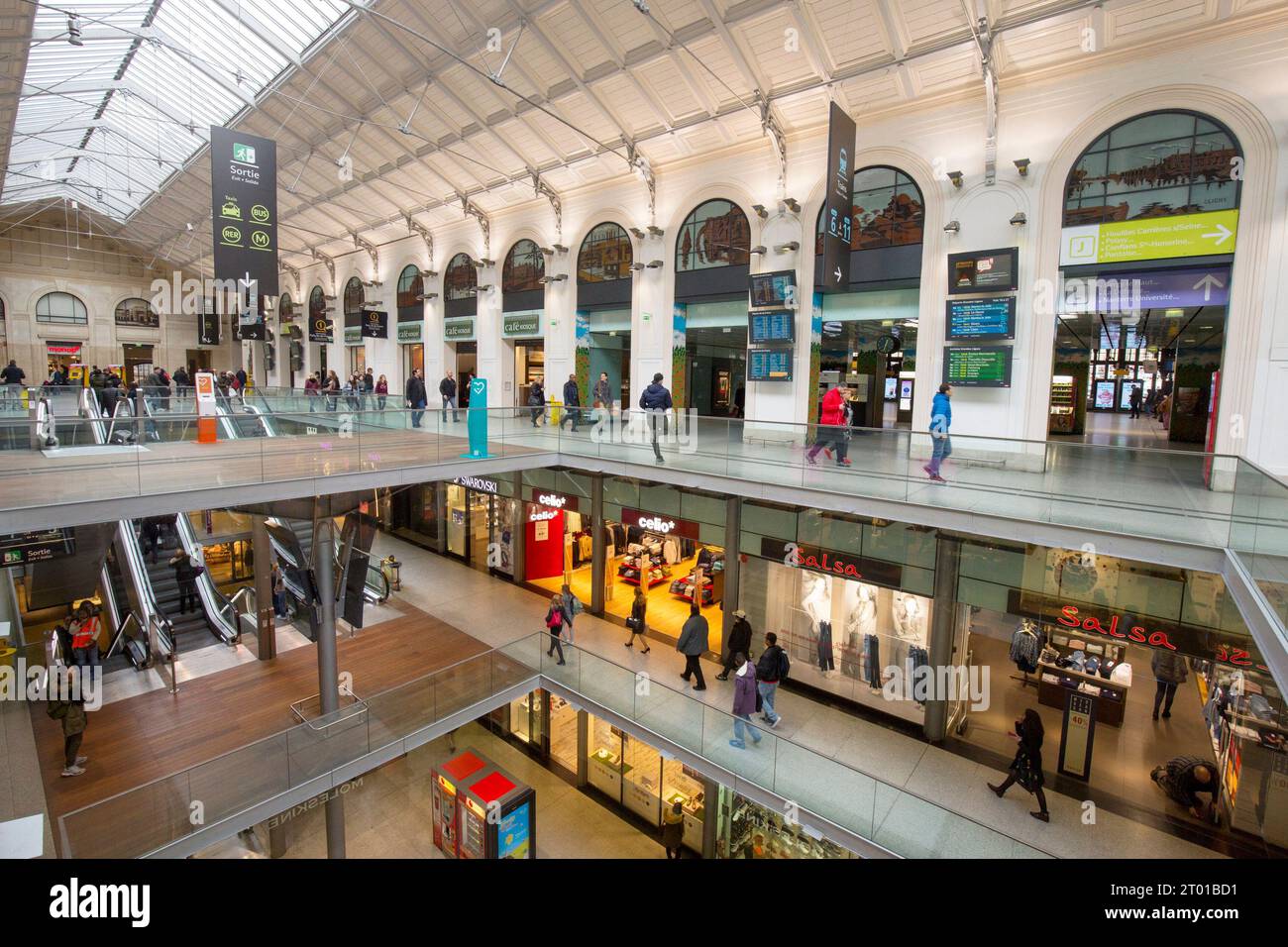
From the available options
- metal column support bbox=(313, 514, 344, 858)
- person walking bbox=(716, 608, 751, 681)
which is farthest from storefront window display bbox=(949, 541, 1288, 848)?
metal column support bbox=(313, 514, 344, 858)

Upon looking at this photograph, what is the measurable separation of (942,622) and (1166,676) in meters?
2.99

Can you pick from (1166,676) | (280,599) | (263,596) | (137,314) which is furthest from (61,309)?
(1166,676)

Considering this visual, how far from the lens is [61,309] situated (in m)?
35.1

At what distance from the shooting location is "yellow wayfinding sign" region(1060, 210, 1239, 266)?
375 inches

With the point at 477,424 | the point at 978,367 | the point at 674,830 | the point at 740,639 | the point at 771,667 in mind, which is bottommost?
the point at 674,830

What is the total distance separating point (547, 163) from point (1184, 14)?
1396 cm

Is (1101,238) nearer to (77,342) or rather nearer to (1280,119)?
(1280,119)

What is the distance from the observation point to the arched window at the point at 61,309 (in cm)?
3444

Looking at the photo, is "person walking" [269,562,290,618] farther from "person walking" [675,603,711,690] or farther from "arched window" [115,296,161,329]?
"arched window" [115,296,161,329]

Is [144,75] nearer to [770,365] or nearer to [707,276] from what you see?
[707,276]

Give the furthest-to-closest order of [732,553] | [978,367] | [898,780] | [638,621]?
[638,621] < [732,553] < [978,367] < [898,780]

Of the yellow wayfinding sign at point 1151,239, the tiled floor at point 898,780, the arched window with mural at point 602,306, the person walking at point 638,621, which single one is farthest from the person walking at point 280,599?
the yellow wayfinding sign at point 1151,239

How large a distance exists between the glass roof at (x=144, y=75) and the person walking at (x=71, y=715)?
12.1 m
